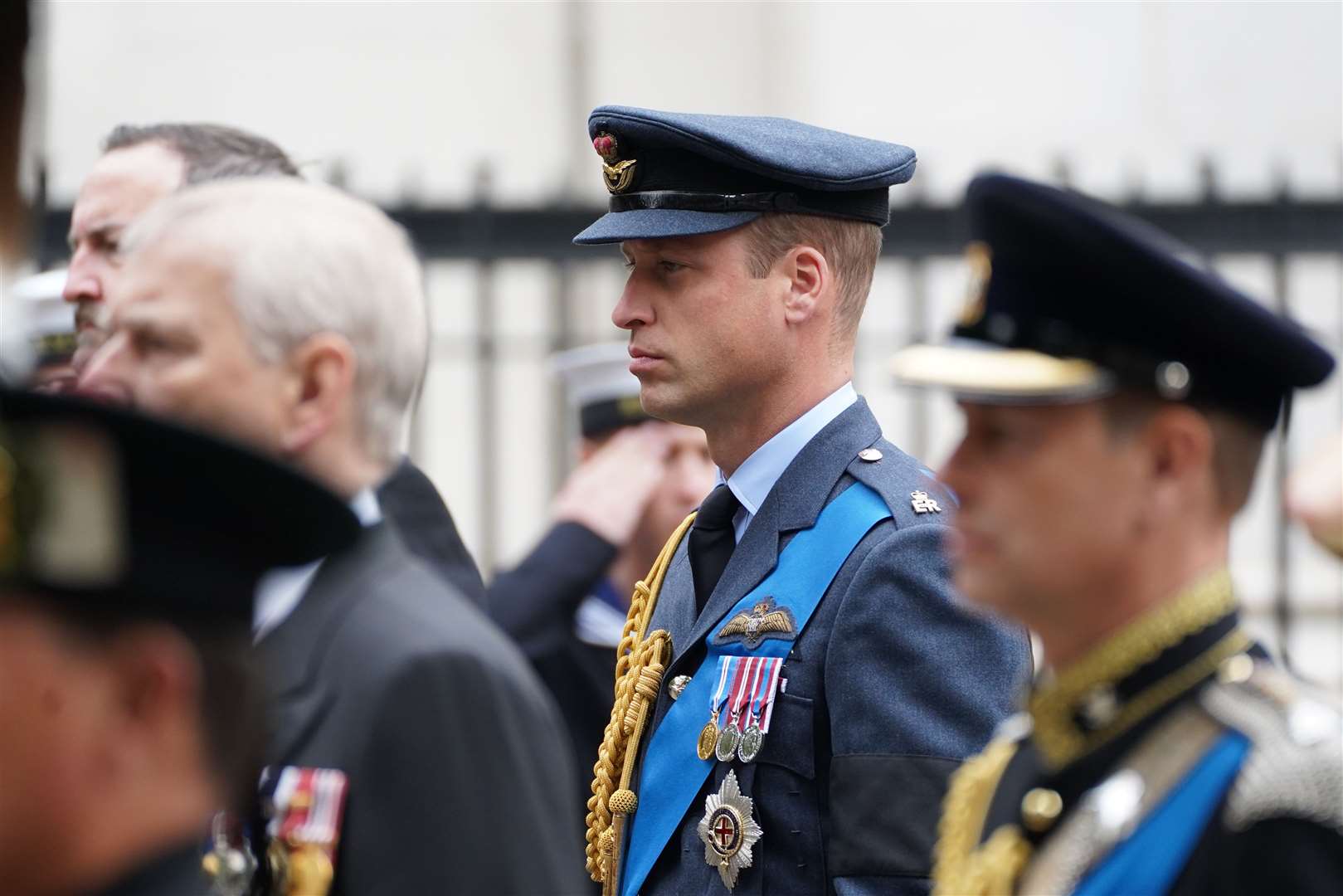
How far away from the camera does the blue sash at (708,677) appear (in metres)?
2.93

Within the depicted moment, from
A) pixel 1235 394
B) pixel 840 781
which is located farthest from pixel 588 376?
pixel 1235 394

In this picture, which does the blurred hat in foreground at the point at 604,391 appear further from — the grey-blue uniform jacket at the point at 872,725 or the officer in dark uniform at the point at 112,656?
the officer in dark uniform at the point at 112,656

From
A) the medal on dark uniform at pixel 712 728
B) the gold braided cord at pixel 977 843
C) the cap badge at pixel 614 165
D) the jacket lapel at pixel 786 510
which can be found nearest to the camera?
the gold braided cord at pixel 977 843

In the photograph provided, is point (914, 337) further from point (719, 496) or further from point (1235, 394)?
point (1235, 394)

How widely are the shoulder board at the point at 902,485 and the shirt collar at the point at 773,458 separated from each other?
94 mm

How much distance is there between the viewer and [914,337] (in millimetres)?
7820

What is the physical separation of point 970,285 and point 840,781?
85 cm

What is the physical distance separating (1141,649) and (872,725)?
0.86 meters

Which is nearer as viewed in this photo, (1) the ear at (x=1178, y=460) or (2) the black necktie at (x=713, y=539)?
(1) the ear at (x=1178, y=460)

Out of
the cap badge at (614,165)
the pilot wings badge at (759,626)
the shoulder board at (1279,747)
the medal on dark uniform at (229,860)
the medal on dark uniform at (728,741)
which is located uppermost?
the cap badge at (614,165)

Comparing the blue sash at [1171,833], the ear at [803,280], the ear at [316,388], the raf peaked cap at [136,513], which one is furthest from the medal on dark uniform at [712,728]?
the raf peaked cap at [136,513]

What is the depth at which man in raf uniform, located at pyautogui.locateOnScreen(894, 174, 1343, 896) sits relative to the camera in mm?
1871

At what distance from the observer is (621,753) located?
3.17 metres

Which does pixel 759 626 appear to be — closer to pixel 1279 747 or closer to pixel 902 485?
pixel 902 485
